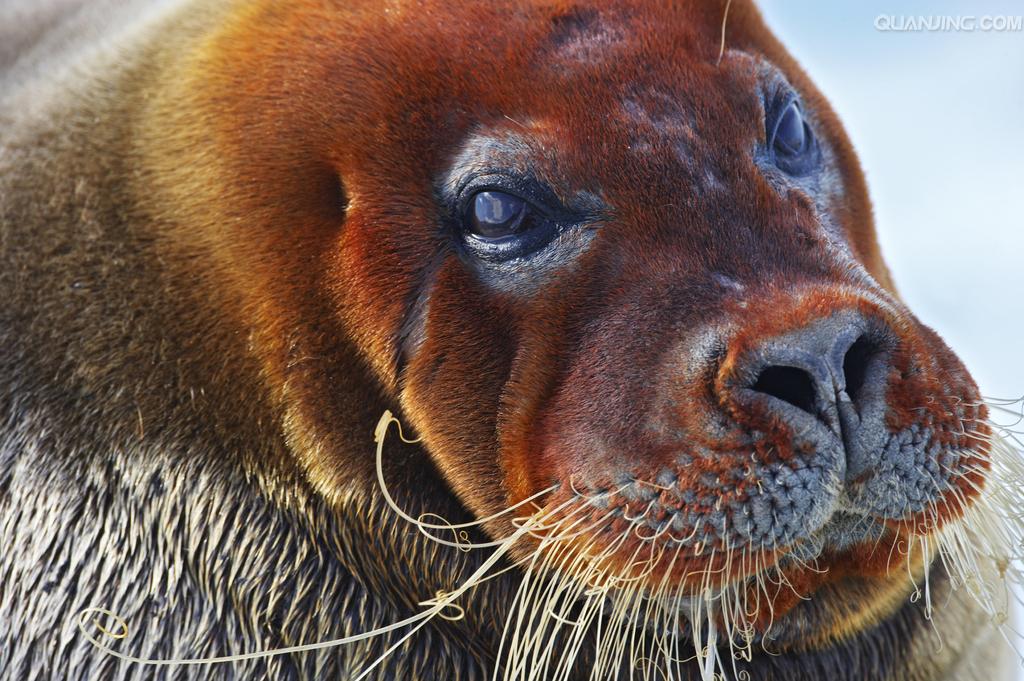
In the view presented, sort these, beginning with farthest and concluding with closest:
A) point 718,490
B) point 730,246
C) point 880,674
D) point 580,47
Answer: point 880,674 < point 580,47 < point 730,246 < point 718,490

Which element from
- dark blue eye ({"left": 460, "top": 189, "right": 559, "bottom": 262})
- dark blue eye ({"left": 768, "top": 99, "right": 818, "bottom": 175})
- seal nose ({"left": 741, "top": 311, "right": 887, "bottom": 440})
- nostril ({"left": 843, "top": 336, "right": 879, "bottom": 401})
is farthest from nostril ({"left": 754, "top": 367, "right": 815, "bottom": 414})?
dark blue eye ({"left": 768, "top": 99, "right": 818, "bottom": 175})

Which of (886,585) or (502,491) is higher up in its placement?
(502,491)

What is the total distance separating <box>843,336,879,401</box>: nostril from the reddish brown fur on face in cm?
6

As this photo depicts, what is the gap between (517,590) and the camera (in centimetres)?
299

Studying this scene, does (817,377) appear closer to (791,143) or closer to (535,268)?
(535,268)

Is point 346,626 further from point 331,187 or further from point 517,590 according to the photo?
point 331,187

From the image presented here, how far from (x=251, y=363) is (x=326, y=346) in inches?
8.6

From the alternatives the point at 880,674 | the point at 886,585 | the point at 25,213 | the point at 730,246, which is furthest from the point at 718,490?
the point at 25,213

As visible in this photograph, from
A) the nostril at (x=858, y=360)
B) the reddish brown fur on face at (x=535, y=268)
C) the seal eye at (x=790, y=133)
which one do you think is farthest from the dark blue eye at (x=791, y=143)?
the nostril at (x=858, y=360)

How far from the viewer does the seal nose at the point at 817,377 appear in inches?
95.4

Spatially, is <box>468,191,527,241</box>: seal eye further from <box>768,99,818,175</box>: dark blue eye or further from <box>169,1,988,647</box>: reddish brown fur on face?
<box>768,99,818,175</box>: dark blue eye

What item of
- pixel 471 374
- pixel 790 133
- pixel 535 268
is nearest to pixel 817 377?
pixel 535 268

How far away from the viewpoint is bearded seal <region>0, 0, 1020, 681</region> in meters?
2.56

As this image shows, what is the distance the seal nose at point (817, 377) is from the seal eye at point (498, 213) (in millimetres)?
691
